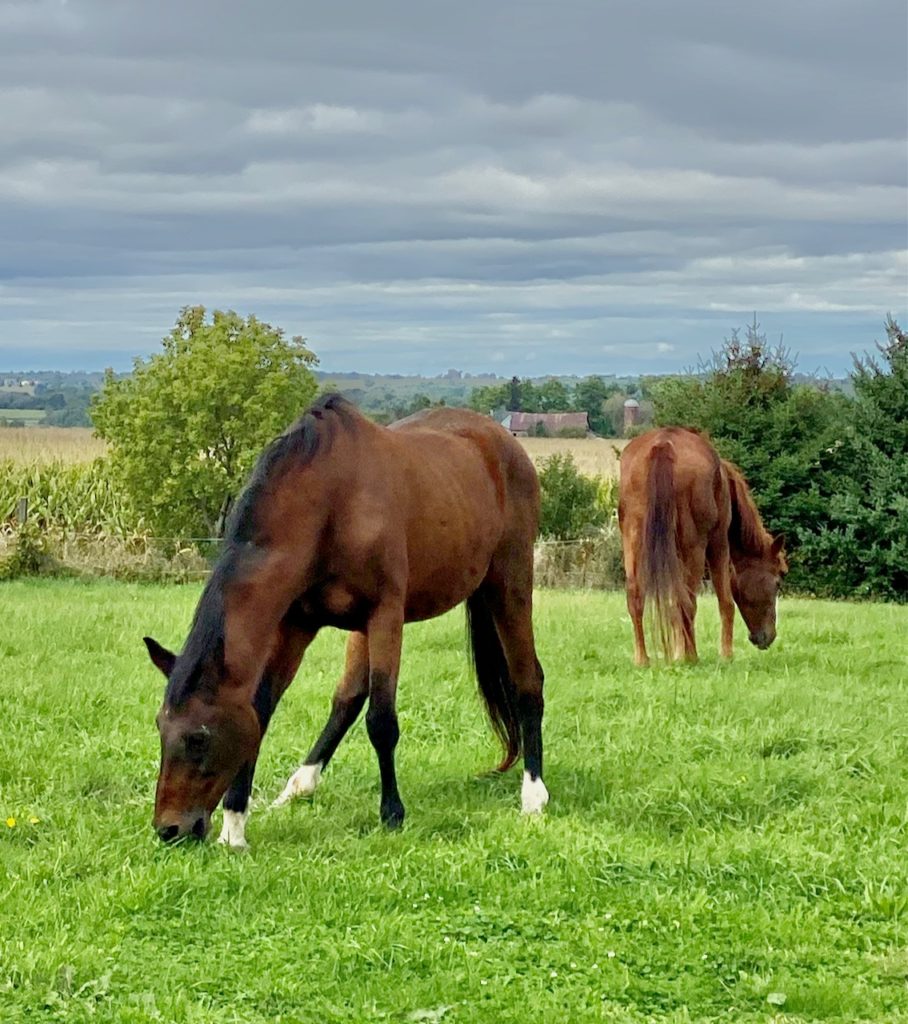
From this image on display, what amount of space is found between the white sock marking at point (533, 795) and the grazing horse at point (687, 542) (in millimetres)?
3989

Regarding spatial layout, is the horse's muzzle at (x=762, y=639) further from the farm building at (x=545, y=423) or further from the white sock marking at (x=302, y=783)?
the farm building at (x=545, y=423)

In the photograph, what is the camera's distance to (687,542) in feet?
36.6

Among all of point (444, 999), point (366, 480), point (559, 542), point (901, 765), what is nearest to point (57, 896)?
point (444, 999)

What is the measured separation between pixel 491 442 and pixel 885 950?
3484mm

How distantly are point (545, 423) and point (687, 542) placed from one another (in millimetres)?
31818

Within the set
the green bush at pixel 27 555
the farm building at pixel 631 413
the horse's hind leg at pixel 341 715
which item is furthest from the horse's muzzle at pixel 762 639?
the farm building at pixel 631 413

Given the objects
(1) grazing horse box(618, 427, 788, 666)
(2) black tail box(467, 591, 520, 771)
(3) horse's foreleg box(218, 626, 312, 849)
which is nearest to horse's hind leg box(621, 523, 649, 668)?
(1) grazing horse box(618, 427, 788, 666)

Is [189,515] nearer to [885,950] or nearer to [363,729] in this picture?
[363,729]

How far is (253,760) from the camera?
18.2 ft

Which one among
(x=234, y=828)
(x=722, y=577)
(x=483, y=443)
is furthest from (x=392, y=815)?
(x=722, y=577)

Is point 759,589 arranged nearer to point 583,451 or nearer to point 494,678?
point 494,678

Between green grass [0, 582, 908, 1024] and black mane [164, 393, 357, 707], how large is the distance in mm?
733

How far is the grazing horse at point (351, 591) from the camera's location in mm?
5250

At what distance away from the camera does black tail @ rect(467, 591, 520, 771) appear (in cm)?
703
